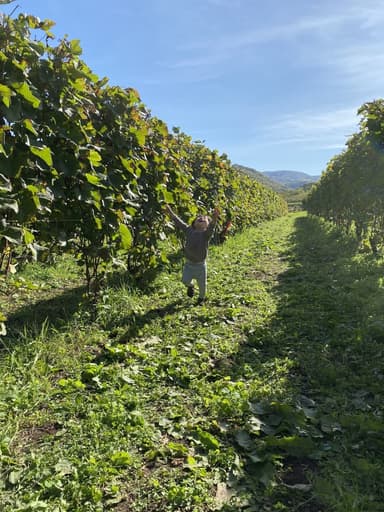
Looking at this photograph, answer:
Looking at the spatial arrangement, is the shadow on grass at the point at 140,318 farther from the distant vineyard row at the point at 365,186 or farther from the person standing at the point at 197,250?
the distant vineyard row at the point at 365,186

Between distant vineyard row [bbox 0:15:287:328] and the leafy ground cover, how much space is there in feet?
2.70

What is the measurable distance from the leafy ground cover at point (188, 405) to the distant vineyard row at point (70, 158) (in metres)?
0.82

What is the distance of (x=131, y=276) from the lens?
281 inches

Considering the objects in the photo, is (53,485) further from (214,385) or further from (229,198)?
(229,198)

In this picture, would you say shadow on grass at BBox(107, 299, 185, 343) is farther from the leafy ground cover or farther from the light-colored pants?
the light-colored pants

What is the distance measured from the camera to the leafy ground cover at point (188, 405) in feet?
8.30

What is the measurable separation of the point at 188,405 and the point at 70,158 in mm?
2808

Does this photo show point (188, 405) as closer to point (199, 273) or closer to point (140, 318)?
point (140, 318)

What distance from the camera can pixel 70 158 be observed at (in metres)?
4.09

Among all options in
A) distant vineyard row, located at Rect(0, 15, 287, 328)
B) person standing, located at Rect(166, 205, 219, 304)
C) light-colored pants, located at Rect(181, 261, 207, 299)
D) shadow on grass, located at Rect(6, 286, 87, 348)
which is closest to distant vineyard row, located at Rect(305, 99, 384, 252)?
person standing, located at Rect(166, 205, 219, 304)

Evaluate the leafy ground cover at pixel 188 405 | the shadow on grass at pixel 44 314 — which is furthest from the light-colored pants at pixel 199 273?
the shadow on grass at pixel 44 314

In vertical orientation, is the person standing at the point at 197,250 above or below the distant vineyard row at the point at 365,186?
below

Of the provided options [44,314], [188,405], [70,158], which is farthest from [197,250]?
[188,405]

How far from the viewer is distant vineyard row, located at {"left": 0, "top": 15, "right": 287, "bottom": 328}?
10.4ft
